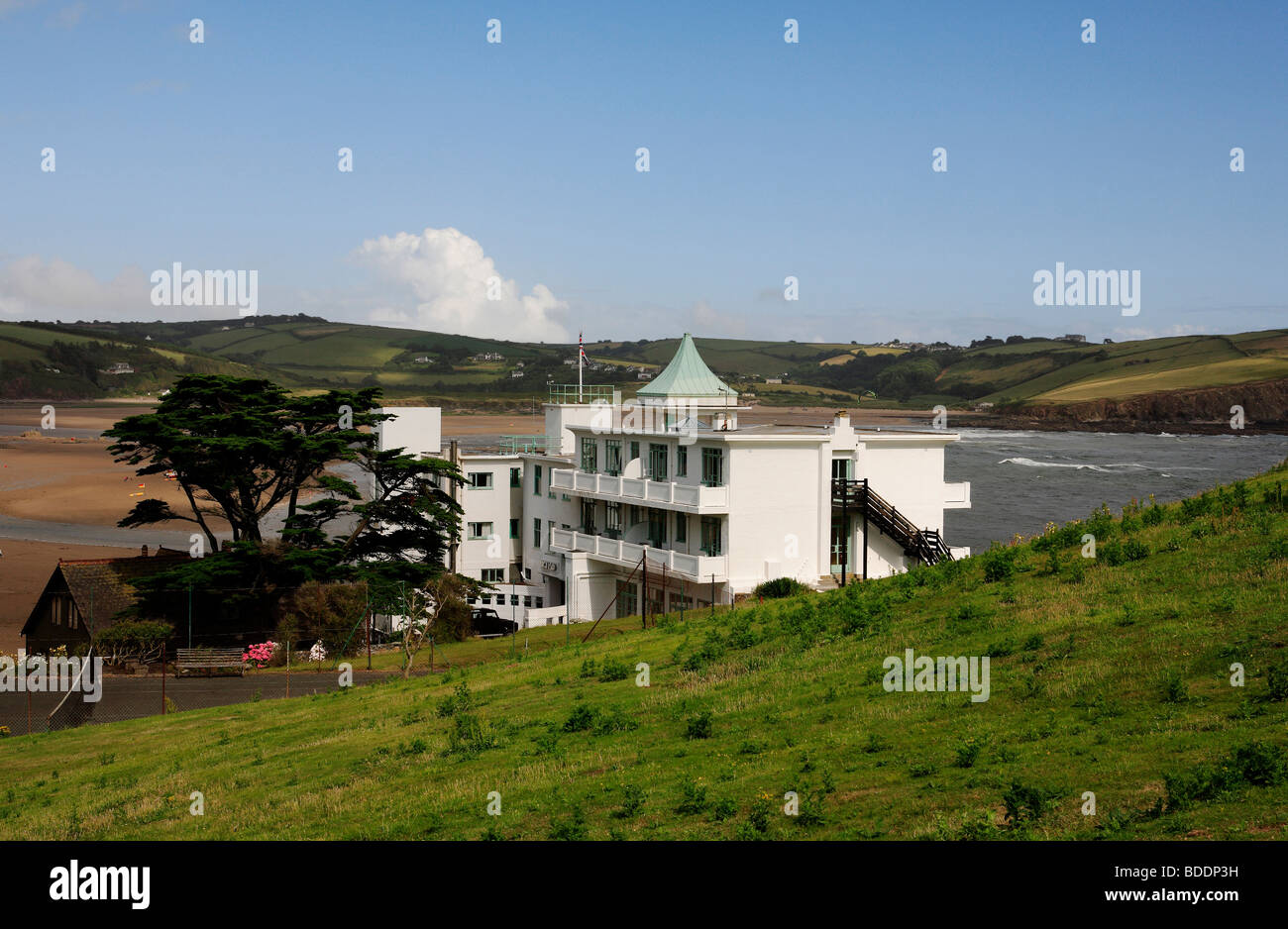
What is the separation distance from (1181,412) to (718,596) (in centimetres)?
15832

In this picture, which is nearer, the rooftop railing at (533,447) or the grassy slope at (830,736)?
the grassy slope at (830,736)

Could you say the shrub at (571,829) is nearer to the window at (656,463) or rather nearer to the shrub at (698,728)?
the shrub at (698,728)

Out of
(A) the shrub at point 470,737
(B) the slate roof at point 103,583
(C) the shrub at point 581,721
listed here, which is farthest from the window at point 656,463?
(C) the shrub at point 581,721

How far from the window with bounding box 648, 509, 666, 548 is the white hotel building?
0.24 feet

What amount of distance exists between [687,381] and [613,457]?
15.0ft

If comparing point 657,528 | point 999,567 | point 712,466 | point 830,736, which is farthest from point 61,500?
point 830,736

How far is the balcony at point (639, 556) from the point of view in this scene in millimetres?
41281

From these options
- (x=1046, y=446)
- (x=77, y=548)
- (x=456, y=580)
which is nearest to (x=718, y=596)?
(x=456, y=580)

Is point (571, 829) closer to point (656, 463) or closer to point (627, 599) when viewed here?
point (656, 463)

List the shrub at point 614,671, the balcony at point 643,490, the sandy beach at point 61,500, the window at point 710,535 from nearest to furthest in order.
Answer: the shrub at point 614,671 < the balcony at point 643,490 < the window at point 710,535 < the sandy beach at point 61,500

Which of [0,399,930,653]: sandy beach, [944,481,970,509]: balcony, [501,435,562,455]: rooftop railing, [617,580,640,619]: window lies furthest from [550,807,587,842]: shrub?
[501,435,562,455]: rooftop railing

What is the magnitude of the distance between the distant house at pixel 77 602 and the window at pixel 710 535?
20.9 metres

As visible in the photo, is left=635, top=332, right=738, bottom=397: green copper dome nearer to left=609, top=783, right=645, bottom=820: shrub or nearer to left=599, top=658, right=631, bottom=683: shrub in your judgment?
left=599, top=658, right=631, bottom=683: shrub
